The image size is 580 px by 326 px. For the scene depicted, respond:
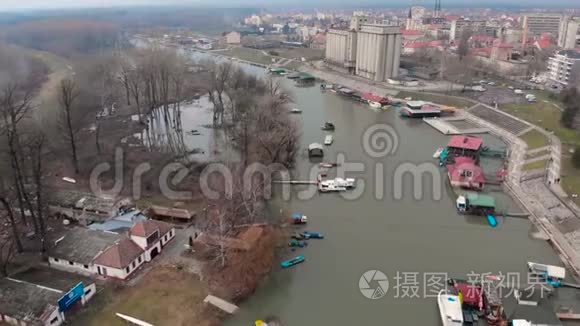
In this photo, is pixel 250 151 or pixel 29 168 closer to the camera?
pixel 29 168

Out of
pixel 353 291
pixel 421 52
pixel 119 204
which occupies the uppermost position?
pixel 421 52

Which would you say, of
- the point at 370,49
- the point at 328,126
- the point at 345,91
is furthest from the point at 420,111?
the point at 370,49

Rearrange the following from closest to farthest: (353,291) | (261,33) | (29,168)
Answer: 1. (353,291)
2. (29,168)
3. (261,33)

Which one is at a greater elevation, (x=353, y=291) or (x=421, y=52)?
(x=421, y=52)

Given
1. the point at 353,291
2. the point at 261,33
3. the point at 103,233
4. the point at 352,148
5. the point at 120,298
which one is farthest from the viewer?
the point at 261,33

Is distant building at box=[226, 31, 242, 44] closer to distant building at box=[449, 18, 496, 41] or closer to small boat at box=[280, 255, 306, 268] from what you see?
distant building at box=[449, 18, 496, 41]

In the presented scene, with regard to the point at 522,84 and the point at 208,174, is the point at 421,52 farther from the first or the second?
the point at 208,174

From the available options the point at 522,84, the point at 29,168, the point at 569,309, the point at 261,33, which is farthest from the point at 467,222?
the point at 261,33
